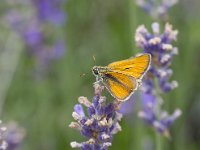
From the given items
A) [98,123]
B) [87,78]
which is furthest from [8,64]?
[98,123]

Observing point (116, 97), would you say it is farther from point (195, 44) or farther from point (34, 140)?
point (195, 44)

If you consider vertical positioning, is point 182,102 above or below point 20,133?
above

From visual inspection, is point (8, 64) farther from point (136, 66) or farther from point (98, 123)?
point (98, 123)

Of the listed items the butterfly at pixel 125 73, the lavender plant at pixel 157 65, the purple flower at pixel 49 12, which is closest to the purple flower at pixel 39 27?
the purple flower at pixel 49 12

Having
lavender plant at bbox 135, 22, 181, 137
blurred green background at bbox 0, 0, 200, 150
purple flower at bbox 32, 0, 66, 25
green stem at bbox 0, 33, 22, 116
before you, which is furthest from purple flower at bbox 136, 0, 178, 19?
purple flower at bbox 32, 0, 66, 25

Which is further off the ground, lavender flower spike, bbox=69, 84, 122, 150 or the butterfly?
the butterfly

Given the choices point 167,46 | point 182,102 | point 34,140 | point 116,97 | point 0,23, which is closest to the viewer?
point 116,97

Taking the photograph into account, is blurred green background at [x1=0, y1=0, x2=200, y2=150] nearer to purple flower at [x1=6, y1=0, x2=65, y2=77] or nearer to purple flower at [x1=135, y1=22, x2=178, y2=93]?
purple flower at [x1=6, y1=0, x2=65, y2=77]

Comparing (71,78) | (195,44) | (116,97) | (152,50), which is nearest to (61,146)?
(71,78)
